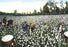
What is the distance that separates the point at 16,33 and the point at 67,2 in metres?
2.50

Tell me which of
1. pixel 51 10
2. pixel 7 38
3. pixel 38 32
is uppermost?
pixel 51 10

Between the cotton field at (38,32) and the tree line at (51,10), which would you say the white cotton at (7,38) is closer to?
the cotton field at (38,32)

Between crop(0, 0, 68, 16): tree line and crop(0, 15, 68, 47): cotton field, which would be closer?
crop(0, 15, 68, 47): cotton field

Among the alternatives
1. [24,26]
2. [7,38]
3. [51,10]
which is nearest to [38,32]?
[24,26]

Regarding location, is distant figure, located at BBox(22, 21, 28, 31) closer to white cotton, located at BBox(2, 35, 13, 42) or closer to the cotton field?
the cotton field

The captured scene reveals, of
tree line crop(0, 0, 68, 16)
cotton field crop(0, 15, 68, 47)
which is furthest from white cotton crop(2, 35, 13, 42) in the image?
tree line crop(0, 0, 68, 16)

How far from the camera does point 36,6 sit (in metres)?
8.73

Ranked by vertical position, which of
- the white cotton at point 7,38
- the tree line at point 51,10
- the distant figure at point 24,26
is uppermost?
the tree line at point 51,10

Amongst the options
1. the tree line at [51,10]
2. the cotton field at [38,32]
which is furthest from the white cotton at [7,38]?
the tree line at [51,10]

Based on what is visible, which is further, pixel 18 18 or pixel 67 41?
pixel 18 18

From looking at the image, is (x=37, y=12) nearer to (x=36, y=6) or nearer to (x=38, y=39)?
(x=36, y=6)

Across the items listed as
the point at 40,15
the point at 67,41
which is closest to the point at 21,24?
the point at 40,15

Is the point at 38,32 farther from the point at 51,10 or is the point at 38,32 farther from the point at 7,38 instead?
the point at 7,38

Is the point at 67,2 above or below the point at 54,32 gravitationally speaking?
above
